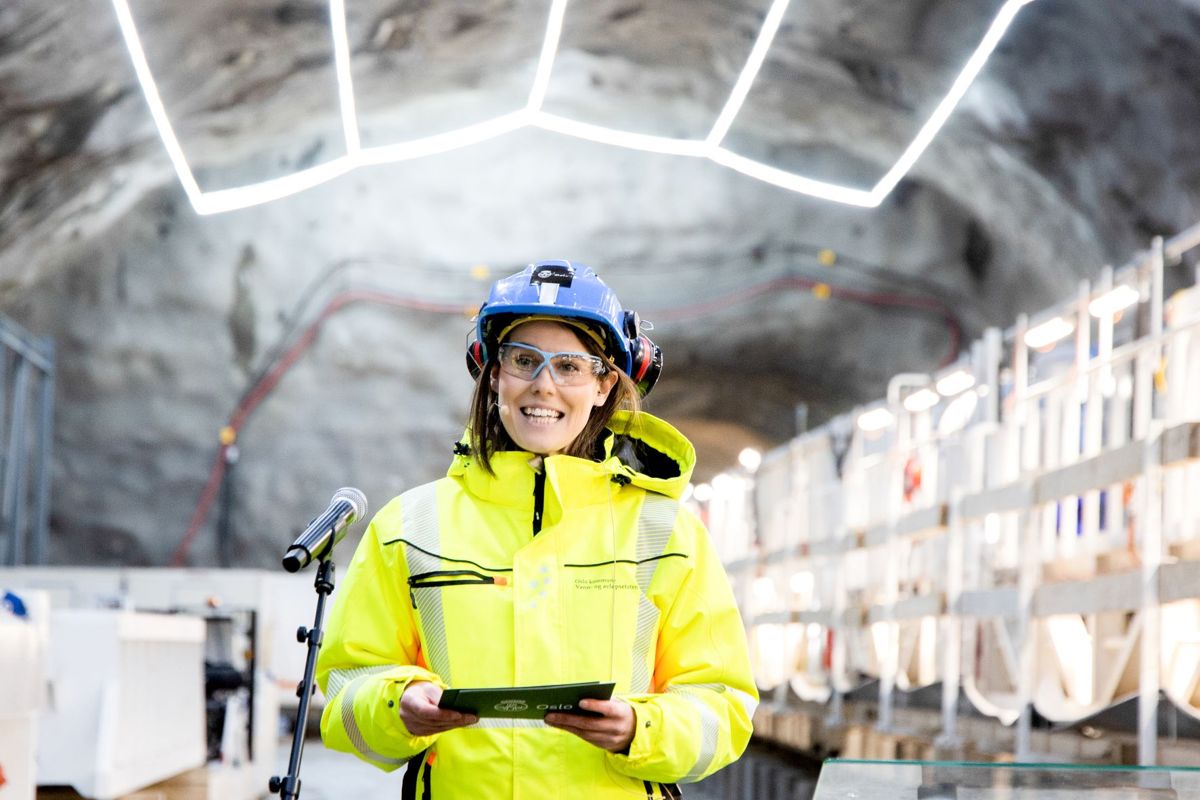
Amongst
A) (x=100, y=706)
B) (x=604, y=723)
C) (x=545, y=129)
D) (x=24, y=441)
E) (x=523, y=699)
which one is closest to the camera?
(x=523, y=699)

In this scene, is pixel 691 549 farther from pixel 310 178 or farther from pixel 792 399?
pixel 792 399

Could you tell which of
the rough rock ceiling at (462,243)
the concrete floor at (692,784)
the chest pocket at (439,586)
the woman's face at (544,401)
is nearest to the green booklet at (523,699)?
the chest pocket at (439,586)

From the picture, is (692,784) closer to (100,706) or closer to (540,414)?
(100,706)

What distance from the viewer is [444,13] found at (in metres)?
17.1

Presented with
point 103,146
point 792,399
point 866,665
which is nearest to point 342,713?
point 866,665

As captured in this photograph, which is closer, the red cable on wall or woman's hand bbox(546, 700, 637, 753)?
woman's hand bbox(546, 700, 637, 753)

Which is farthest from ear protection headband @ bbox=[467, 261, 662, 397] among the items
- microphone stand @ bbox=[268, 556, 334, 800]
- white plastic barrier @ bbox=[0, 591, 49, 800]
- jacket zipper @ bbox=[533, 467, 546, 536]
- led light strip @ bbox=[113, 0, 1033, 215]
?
led light strip @ bbox=[113, 0, 1033, 215]

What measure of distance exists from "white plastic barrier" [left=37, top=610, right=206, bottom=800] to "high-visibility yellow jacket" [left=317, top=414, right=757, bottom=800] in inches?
213

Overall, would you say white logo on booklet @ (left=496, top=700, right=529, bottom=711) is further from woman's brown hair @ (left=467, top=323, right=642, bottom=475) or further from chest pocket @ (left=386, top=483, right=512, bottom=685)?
woman's brown hair @ (left=467, top=323, right=642, bottom=475)

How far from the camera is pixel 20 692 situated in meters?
6.19

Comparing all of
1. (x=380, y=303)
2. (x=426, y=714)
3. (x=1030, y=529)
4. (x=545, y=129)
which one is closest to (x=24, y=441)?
(x=380, y=303)

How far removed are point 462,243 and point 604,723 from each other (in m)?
22.4

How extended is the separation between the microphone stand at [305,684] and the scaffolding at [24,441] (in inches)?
Answer: 686

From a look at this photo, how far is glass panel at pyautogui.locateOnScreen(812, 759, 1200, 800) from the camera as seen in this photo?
8.10 feet
